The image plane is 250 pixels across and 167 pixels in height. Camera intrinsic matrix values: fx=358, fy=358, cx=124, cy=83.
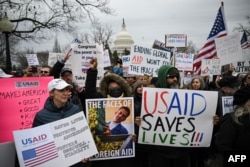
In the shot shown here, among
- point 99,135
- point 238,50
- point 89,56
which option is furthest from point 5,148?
point 238,50

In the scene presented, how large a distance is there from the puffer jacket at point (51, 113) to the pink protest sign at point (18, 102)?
2.59 feet

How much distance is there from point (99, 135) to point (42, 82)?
131 cm

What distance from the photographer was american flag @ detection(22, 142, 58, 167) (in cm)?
364

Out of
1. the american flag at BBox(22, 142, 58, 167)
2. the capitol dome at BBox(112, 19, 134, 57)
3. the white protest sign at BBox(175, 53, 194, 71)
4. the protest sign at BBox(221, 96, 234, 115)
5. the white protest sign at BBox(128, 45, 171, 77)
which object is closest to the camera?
the american flag at BBox(22, 142, 58, 167)

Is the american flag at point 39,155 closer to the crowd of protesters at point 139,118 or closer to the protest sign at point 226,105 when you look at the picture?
the crowd of protesters at point 139,118

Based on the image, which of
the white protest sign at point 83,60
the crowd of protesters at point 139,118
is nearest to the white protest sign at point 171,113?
the crowd of protesters at point 139,118

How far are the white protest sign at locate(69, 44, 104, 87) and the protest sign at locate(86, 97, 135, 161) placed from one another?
2567 millimetres

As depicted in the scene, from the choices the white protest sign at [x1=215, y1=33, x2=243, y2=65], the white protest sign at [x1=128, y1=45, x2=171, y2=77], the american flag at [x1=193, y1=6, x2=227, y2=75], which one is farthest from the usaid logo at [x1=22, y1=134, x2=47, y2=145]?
the american flag at [x1=193, y1=6, x2=227, y2=75]

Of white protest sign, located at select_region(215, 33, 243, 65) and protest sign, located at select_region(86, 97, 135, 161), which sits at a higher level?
white protest sign, located at select_region(215, 33, 243, 65)

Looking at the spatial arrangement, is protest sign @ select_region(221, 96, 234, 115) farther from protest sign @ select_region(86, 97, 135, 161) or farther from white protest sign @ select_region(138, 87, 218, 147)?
protest sign @ select_region(86, 97, 135, 161)

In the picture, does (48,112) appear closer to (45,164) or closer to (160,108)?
(45,164)

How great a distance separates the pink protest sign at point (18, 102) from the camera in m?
4.57

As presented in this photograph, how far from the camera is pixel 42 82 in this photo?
5121 millimetres

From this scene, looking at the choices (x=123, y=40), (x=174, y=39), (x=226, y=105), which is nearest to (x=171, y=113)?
(x=226, y=105)
